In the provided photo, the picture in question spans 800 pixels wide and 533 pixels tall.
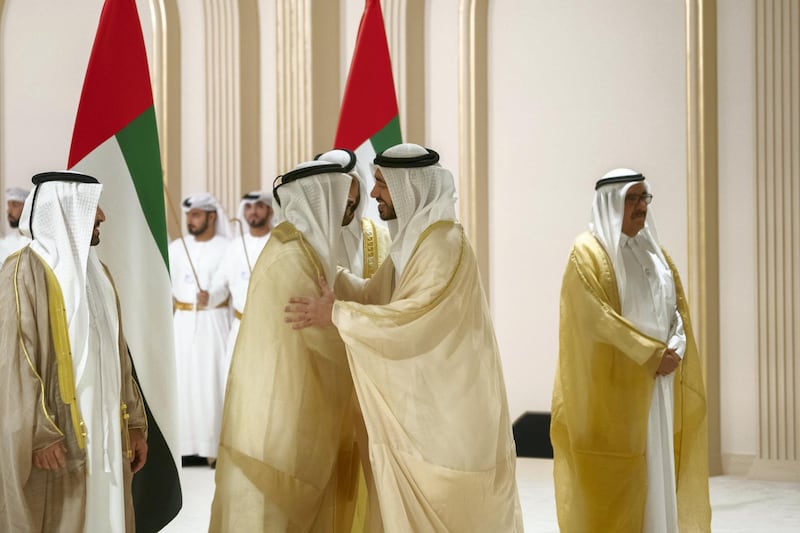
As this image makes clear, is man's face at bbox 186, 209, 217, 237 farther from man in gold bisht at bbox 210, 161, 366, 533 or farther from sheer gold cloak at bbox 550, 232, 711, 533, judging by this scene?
man in gold bisht at bbox 210, 161, 366, 533

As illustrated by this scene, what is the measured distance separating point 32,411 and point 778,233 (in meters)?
5.38

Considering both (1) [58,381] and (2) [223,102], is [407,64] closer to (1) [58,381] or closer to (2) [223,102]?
(2) [223,102]

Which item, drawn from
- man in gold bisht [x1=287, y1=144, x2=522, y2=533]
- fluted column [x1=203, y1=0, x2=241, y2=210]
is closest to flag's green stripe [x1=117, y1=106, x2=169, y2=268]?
man in gold bisht [x1=287, y1=144, x2=522, y2=533]

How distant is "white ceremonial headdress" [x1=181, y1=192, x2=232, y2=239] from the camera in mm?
8214

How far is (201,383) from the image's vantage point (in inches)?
310

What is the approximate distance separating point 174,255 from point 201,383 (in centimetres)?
105

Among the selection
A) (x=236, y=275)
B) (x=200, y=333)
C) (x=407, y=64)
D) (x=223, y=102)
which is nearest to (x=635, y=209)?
(x=236, y=275)

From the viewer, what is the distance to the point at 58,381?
3.53 metres

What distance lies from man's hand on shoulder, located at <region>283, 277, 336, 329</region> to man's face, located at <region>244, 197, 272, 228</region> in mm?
4107

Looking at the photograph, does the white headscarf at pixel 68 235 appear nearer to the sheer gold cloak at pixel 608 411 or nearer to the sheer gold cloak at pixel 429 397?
the sheer gold cloak at pixel 429 397

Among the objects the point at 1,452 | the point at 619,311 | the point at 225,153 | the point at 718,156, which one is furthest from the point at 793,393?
the point at 1,452

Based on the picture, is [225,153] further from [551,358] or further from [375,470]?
[375,470]

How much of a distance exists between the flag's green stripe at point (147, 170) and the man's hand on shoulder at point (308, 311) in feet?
2.27

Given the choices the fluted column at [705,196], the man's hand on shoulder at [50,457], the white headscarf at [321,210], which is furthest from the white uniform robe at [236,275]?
the man's hand on shoulder at [50,457]
